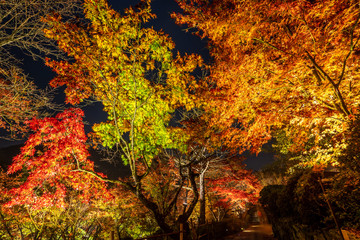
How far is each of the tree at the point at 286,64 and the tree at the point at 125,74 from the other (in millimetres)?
1830

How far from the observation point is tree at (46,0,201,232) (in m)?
5.86

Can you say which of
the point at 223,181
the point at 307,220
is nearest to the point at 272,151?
the point at 223,181

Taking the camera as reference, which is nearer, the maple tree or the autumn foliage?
the autumn foliage

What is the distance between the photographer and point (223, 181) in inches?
579

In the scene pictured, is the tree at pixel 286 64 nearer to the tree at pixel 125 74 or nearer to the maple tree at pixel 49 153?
the tree at pixel 125 74

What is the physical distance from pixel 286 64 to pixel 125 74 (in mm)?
5742

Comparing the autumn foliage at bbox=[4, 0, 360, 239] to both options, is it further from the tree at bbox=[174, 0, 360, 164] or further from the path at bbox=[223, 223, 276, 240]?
the path at bbox=[223, 223, 276, 240]

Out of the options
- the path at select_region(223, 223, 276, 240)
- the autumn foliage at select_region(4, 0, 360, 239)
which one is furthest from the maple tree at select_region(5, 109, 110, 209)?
the path at select_region(223, 223, 276, 240)

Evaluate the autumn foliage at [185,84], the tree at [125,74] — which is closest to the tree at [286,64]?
the autumn foliage at [185,84]

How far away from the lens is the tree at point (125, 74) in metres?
5.86

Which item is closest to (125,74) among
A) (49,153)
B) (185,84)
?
(185,84)

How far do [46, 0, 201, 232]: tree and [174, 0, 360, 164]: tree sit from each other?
183 cm

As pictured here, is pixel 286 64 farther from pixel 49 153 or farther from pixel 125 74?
pixel 49 153

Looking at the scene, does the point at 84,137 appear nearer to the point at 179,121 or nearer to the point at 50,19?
the point at 50,19
